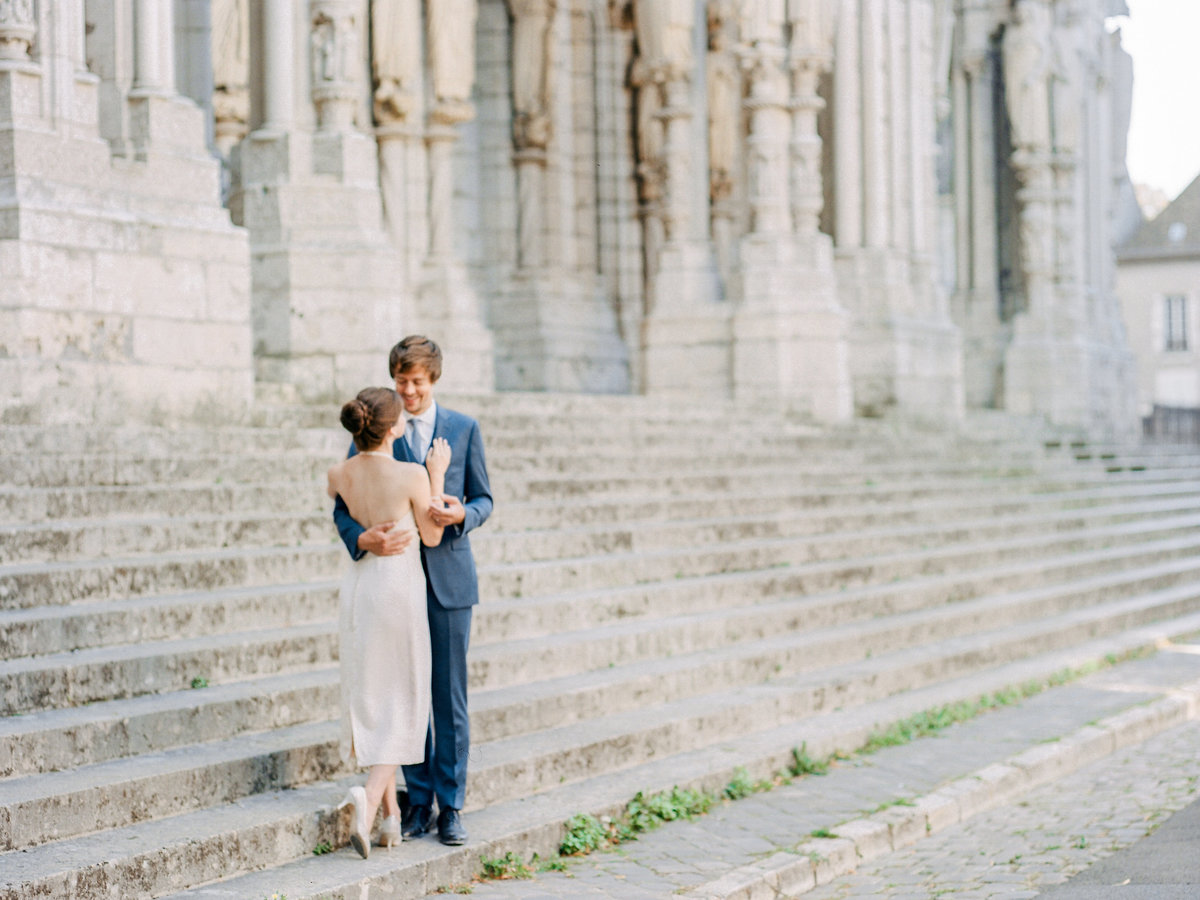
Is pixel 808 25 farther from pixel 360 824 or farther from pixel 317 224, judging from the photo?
pixel 360 824

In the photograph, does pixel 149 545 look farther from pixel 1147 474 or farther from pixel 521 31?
pixel 1147 474

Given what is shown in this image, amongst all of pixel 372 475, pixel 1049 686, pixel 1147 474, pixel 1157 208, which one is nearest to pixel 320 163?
pixel 1049 686

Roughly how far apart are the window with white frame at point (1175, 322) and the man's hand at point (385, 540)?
45096 millimetres

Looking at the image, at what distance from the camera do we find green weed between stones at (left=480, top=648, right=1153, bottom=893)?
19.7ft

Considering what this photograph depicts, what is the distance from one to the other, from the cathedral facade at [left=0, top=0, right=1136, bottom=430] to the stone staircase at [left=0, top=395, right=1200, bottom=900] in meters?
1.15

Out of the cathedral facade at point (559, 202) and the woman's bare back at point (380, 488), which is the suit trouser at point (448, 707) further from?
the cathedral facade at point (559, 202)

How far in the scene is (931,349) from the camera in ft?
64.5

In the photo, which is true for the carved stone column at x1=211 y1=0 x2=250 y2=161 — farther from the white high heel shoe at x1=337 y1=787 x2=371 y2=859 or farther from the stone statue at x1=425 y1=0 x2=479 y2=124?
the white high heel shoe at x1=337 y1=787 x2=371 y2=859

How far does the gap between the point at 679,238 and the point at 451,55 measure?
330 cm

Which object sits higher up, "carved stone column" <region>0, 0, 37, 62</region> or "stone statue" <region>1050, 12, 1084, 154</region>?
"stone statue" <region>1050, 12, 1084, 154</region>

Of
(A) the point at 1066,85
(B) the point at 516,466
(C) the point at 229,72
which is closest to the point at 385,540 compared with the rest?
(B) the point at 516,466

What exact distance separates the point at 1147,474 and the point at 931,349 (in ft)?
9.76

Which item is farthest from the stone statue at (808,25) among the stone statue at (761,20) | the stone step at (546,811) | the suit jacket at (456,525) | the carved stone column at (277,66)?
the suit jacket at (456,525)

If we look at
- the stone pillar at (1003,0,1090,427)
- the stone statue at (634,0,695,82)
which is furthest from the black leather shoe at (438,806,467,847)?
the stone pillar at (1003,0,1090,427)
